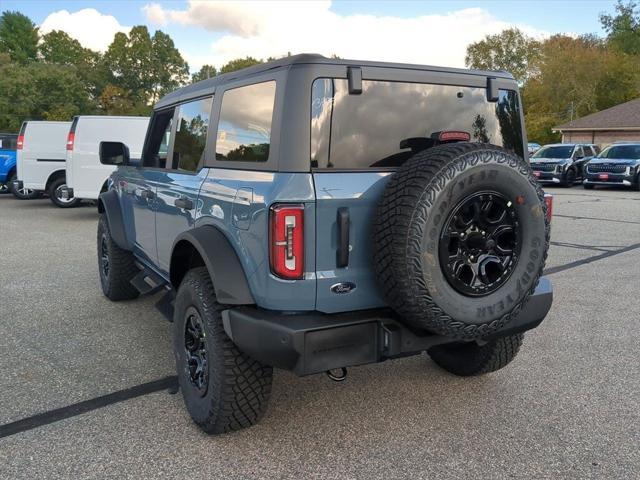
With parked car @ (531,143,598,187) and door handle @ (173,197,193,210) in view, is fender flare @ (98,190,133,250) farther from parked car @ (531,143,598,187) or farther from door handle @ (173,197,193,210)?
parked car @ (531,143,598,187)

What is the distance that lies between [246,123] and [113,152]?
238 centimetres

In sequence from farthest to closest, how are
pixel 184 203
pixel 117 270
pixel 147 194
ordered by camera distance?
pixel 117 270, pixel 147 194, pixel 184 203

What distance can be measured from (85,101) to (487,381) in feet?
199

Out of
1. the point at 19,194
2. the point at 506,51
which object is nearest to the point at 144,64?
the point at 506,51

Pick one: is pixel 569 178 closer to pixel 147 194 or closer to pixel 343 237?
pixel 147 194

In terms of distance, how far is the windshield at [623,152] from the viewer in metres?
19.7

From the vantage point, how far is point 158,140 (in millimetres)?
4461

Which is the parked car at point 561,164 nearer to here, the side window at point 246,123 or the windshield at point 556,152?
the windshield at point 556,152

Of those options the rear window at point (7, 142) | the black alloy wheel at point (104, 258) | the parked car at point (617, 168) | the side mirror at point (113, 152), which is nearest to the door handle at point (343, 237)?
the side mirror at point (113, 152)

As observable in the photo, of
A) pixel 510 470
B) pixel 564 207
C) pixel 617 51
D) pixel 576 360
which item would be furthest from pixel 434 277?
pixel 617 51

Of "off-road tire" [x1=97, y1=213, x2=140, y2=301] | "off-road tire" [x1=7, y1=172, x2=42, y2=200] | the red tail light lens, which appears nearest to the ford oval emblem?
"off-road tire" [x1=97, y1=213, x2=140, y2=301]

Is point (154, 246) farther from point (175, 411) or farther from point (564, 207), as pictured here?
point (564, 207)

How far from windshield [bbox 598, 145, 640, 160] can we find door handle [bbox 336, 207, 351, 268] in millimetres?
20136

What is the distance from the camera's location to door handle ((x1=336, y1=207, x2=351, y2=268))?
8.44 feet
